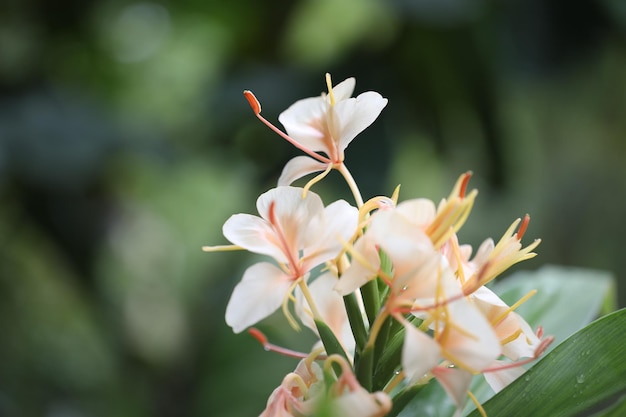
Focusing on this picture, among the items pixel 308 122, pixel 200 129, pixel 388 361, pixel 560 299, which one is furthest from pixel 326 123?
pixel 200 129

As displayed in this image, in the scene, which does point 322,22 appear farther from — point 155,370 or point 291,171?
point 291,171

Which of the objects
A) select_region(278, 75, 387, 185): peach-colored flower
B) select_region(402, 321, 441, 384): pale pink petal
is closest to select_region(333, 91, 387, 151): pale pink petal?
select_region(278, 75, 387, 185): peach-colored flower

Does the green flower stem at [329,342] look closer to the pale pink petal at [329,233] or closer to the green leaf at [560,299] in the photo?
the pale pink petal at [329,233]

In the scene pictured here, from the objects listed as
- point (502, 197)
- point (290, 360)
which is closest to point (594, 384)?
point (290, 360)

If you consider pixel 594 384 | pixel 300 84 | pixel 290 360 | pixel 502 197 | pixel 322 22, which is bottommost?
pixel 290 360

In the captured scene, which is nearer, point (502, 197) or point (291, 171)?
point (291, 171)

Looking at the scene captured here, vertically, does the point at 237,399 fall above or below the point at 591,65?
below

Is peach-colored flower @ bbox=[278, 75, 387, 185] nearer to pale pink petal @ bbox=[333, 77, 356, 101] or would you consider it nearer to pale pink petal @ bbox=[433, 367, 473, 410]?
pale pink petal @ bbox=[333, 77, 356, 101]
